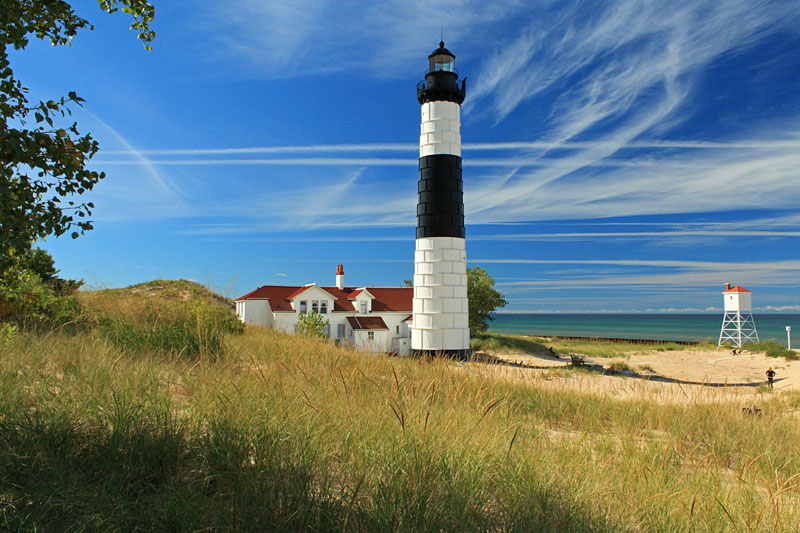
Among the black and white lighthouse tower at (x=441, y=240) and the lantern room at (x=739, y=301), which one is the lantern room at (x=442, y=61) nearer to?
the black and white lighthouse tower at (x=441, y=240)

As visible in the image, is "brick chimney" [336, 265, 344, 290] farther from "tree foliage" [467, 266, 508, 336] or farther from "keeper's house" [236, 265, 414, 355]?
"tree foliage" [467, 266, 508, 336]

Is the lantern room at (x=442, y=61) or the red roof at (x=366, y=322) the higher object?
the lantern room at (x=442, y=61)

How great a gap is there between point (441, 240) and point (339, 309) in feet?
57.6

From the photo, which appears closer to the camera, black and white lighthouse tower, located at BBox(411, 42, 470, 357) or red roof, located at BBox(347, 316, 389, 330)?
black and white lighthouse tower, located at BBox(411, 42, 470, 357)

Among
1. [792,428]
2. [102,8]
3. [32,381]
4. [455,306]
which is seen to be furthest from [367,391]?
[455,306]

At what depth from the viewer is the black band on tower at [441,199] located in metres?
16.0

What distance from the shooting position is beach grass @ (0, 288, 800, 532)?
289 centimetres

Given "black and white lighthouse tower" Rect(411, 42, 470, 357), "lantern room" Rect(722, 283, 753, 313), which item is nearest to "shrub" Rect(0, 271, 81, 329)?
"black and white lighthouse tower" Rect(411, 42, 470, 357)

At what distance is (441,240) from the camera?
627 inches

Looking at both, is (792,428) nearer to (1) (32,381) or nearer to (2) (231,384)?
(2) (231,384)

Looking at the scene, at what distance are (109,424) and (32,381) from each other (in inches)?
64.7

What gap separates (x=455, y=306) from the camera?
16.2 meters

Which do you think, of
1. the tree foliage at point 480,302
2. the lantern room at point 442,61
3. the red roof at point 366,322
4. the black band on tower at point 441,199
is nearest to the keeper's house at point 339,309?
the red roof at point 366,322

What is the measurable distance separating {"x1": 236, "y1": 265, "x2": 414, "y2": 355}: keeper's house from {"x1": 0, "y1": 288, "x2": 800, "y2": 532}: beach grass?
24.9m
